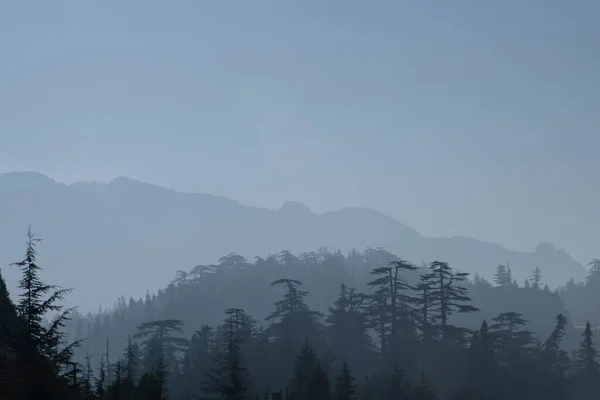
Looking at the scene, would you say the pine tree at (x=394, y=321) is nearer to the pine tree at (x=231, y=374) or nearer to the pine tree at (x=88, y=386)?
the pine tree at (x=231, y=374)

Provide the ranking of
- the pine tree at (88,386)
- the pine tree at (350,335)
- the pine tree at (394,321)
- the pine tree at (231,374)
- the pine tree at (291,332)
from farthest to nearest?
the pine tree at (350,335)
the pine tree at (394,321)
the pine tree at (291,332)
the pine tree at (231,374)
the pine tree at (88,386)

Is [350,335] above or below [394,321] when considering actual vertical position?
below

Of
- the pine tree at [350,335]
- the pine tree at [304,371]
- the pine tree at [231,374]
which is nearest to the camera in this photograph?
the pine tree at [231,374]

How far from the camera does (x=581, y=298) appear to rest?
136500mm

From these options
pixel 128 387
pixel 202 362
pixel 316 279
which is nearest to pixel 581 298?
pixel 316 279

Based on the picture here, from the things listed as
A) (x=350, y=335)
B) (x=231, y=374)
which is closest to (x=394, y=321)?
(x=350, y=335)

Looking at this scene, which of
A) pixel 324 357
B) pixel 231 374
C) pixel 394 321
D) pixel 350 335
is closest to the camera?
pixel 231 374

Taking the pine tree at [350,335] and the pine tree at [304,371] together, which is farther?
the pine tree at [350,335]

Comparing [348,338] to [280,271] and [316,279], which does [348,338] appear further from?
[280,271]

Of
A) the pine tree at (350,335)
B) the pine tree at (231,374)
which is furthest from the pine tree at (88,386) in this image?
the pine tree at (350,335)

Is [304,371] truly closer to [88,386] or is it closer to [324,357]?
[324,357]

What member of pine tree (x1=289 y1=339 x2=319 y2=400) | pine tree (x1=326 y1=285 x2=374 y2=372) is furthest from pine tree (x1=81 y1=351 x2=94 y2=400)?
pine tree (x1=326 y1=285 x2=374 y2=372)

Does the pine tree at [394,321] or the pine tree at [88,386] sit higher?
the pine tree at [394,321]

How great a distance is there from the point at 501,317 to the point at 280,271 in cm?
6319
